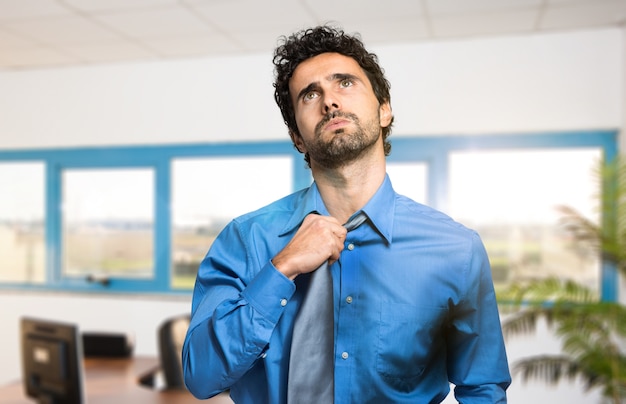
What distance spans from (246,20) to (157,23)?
1.89ft

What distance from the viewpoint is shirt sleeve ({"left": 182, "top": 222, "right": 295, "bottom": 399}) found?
889mm

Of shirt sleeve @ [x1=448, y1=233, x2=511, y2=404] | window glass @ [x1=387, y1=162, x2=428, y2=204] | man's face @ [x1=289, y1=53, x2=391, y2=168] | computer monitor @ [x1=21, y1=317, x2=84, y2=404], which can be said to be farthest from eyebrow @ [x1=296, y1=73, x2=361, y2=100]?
window glass @ [x1=387, y1=162, x2=428, y2=204]

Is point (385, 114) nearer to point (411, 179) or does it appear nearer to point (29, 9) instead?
point (411, 179)

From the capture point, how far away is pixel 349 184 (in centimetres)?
99

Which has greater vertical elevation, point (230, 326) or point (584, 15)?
point (584, 15)

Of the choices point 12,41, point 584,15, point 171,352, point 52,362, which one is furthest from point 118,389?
point 584,15

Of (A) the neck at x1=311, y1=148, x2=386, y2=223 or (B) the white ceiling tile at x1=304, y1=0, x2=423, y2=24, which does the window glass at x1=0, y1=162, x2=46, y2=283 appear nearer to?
(B) the white ceiling tile at x1=304, y1=0, x2=423, y2=24

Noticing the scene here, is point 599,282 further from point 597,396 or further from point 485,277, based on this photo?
point 485,277

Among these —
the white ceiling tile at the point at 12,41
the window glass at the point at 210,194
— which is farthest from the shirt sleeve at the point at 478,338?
the white ceiling tile at the point at 12,41

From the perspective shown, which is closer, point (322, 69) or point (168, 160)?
point (322, 69)

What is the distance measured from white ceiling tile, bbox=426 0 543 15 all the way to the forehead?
2.55 meters

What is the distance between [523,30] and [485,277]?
328 centimetres

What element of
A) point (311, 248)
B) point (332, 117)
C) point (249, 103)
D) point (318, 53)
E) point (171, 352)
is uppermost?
point (249, 103)

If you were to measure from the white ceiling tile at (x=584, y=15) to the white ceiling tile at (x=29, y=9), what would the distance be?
2904 millimetres
